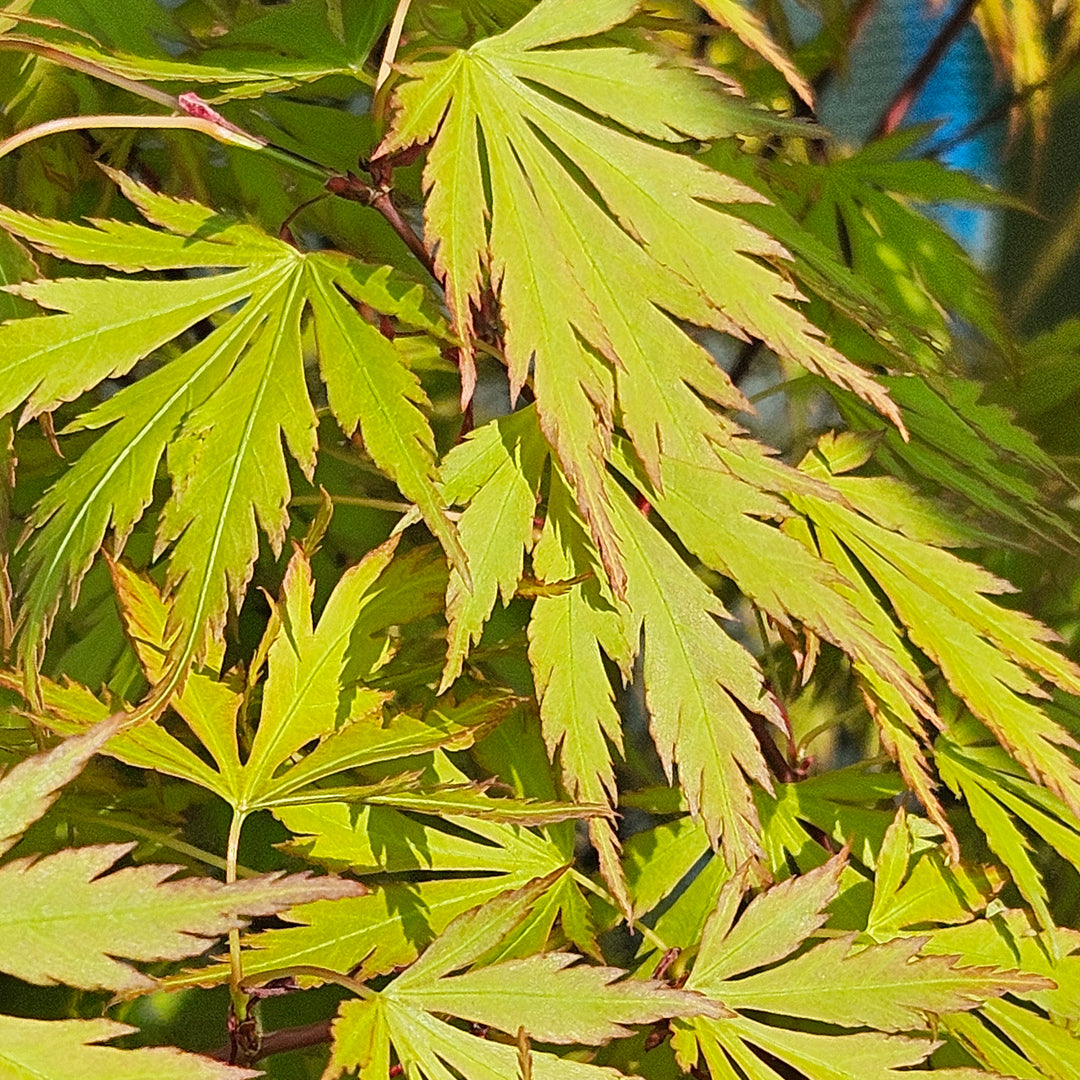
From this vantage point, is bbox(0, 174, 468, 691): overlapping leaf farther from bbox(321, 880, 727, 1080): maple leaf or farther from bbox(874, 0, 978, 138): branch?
bbox(874, 0, 978, 138): branch

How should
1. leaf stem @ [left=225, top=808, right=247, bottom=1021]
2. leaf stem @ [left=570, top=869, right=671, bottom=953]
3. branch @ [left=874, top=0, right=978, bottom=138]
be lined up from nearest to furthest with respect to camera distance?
leaf stem @ [left=225, top=808, right=247, bottom=1021] → leaf stem @ [left=570, top=869, right=671, bottom=953] → branch @ [left=874, top=0, right=978, bottom=138]

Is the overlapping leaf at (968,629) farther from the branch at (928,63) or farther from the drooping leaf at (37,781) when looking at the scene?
the branch at (928,63)

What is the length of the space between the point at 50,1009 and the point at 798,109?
3.01 ft

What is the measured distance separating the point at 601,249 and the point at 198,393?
18 cm

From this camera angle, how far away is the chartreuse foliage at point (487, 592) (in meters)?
0.47

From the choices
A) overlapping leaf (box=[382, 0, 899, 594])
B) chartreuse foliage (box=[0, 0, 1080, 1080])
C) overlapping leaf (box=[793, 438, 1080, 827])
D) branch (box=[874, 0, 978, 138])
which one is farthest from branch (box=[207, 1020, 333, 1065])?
branch (box=[874, 0, 978, 138])

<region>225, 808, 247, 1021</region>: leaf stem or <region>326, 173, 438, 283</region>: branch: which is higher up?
<region>326, 173, 438, 283</region>: branch

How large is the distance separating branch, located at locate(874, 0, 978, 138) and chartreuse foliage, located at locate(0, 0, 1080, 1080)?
0.35 meters

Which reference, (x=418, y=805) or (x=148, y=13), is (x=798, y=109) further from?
(x=418, y=805)

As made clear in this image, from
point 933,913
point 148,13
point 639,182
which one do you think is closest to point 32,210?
point 148,13

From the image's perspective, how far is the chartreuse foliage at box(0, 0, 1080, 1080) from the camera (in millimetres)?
474

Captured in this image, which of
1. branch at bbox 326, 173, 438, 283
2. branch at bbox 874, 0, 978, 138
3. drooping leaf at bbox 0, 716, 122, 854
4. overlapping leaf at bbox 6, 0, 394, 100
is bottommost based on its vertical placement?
drooping leaf at bbox 0, 716, 122, 854

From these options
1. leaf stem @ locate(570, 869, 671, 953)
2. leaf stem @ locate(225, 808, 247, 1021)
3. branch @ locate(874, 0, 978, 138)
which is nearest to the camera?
leaf stem @ locate(225, 808, 247, 1021)

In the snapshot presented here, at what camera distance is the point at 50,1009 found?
0.74 meters
